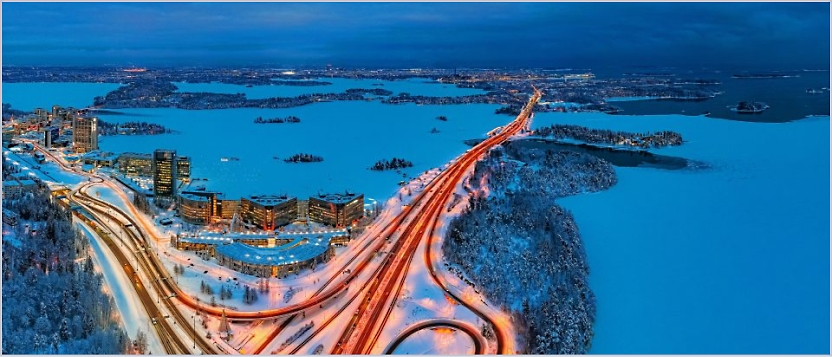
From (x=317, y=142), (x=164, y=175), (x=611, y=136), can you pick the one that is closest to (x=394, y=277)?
(x=164, y=175)

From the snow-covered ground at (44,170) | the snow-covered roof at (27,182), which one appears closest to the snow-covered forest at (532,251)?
the snow-covered roof at (27,182)

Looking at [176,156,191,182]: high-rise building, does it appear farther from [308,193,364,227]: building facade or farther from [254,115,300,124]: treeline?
[254,115,300,124]: treeline

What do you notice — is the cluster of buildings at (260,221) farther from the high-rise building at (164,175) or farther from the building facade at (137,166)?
the building facade at (137,166)

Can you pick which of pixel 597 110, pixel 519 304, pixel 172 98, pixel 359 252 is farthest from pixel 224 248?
pixel 172 98

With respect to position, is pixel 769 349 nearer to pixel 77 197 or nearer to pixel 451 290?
pixel 451 290

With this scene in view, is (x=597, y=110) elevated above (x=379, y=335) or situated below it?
above

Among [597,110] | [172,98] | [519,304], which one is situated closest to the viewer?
[519,304]

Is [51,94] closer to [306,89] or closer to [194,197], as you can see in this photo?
[306,89]
